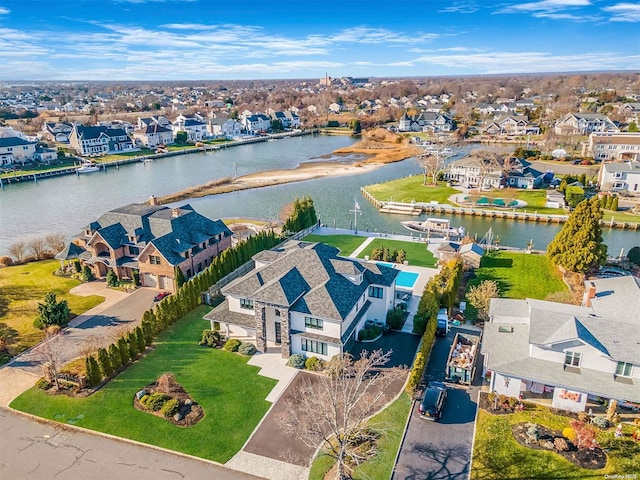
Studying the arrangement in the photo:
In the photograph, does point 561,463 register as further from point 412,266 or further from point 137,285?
point 137,285

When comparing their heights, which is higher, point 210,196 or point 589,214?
point 589,214

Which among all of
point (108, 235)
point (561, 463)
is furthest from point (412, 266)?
point (108, 235)

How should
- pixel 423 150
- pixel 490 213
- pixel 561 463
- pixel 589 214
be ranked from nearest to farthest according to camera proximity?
pixel 561 463 < pixel 589 214 < pixel 490 213 < pixel 423 150

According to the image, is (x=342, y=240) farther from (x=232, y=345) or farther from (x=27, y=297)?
(x=27, y=297)

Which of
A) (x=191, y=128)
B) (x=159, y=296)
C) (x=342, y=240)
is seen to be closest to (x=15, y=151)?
(x=191, y=128)

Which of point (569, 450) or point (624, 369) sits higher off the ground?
point (624, 369)

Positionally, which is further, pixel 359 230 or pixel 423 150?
pixel 423 150
